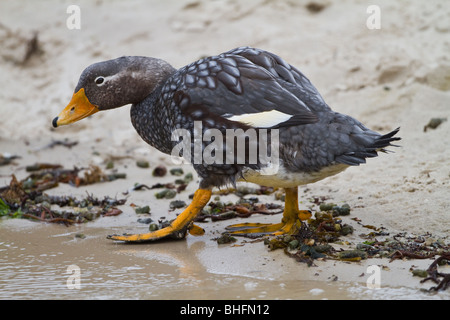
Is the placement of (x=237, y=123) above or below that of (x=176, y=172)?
above

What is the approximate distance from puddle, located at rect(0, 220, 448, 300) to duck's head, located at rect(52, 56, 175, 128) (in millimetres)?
1055

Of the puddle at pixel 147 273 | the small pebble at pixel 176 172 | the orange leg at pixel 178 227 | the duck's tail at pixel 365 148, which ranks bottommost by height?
the puddle at pixel 147 273

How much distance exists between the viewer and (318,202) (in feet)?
17.6

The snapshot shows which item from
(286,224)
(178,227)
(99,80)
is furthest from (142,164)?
(286,224)

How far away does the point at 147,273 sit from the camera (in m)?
3.96

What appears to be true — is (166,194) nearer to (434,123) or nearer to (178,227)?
(178,227)

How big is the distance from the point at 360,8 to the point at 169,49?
Result: 2891 mm

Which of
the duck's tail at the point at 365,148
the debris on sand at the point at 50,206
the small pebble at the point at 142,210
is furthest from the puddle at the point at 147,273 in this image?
the duck's tail at the point at 365,148

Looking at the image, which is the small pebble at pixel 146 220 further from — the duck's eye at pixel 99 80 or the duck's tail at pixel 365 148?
the duck's tail at pixel 365 148

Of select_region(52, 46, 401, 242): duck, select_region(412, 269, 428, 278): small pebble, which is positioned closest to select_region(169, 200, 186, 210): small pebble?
select_region(52, 46, 401, 242): duck

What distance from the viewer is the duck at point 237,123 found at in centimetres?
416

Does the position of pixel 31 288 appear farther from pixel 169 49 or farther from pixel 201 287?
pixel 169 49

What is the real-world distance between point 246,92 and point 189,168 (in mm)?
2697

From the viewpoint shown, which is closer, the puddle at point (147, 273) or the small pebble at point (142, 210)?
the puddle at point (147, 273)
